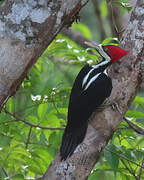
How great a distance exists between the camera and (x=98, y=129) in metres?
2.17

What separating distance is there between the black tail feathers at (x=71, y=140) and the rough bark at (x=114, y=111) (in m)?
0.03

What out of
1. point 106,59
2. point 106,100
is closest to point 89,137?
point 106,100

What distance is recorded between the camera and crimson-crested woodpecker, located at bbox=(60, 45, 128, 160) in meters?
2.22

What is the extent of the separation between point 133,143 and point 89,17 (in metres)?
5.56

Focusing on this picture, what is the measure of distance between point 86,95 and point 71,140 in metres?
0.37

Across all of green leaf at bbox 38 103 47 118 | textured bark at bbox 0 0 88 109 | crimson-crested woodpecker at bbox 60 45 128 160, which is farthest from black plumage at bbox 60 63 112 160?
textured bark at bbox 0 0 88 109

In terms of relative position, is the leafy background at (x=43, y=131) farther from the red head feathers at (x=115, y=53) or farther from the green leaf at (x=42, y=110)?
the red head feathers at (x=115, y=53)

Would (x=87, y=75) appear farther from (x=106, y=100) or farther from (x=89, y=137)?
(x=89, y=137)

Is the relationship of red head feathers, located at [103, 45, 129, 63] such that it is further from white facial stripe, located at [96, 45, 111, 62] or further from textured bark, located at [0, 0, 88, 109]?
textured bark, located at [0, 0, 88, 109]

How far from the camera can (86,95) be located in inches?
96.8

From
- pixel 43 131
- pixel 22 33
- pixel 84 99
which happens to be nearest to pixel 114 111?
pixel 84 99

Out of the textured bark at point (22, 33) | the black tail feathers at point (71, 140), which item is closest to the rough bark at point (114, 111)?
the black tail feathers at point (71, 140)

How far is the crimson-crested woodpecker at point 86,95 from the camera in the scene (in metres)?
2.22

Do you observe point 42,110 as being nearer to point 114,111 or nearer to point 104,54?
point 114,111
